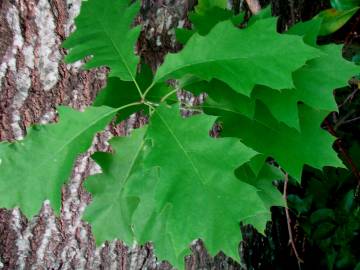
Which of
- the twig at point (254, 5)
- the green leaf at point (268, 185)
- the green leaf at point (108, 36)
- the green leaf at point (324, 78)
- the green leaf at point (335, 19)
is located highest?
the green leaf at point (108, 36)

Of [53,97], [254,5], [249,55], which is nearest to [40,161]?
[53,97]

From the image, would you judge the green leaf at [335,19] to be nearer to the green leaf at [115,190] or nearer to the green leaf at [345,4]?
the green leaf at [345,4]

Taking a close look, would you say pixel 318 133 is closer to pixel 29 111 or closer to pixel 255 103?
pixel 255 103

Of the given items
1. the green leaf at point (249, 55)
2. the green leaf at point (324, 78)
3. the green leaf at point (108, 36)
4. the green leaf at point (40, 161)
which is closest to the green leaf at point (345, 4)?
the green leaf at point (324, 78)

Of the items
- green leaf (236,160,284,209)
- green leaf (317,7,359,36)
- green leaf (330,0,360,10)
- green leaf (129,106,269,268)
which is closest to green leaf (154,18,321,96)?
green leaf (129,106,269,268)

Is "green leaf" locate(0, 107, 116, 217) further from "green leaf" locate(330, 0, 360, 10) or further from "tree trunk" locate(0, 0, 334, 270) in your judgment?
"green leaf" locate(330, 0, 360, 10)

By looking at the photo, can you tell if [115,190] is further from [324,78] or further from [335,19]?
[335,19]

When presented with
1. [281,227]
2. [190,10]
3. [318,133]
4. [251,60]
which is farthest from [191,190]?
[281,227]
